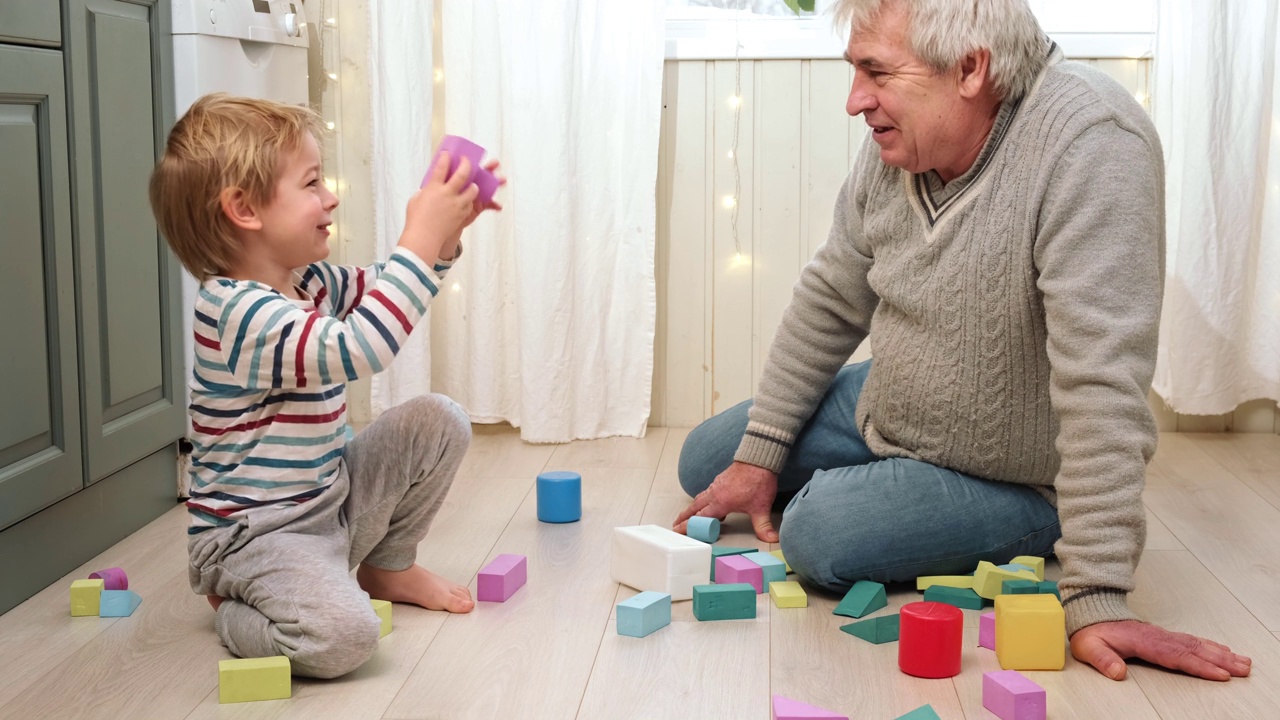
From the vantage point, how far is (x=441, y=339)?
2.72 m

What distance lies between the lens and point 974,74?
157 cm

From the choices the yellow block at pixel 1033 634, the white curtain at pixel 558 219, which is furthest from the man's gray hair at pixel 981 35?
the white curtain at pixel 558 219

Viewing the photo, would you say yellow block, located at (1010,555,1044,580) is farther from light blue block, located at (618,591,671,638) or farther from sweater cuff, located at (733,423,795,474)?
light blue block, located at (618,591,671,638)

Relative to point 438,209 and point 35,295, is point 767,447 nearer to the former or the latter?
point 438,209

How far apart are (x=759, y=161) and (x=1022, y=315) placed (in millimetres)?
1183

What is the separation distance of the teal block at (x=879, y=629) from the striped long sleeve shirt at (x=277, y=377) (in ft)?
2.15

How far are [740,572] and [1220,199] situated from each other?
1411 millimetres

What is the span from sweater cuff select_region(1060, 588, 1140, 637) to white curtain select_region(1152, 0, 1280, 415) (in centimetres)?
130

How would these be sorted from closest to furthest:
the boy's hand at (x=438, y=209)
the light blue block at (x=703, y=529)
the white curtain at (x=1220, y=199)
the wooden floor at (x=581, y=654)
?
the wooden floor at (x=581, y=654) < the boy's hand at (x=438, y=209) < the light blue block at (x=703, y=529) < the white curtain at (x=1220, y=199)

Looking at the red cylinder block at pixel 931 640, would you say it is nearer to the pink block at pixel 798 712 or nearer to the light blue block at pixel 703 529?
the pink block at pixel 798 712

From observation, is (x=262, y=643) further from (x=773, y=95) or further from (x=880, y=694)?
(x=773, y=95)

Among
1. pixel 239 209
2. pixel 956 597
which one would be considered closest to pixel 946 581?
pixel 956 597

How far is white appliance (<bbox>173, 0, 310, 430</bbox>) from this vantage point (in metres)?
2.13

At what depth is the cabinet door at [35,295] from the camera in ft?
5.48
